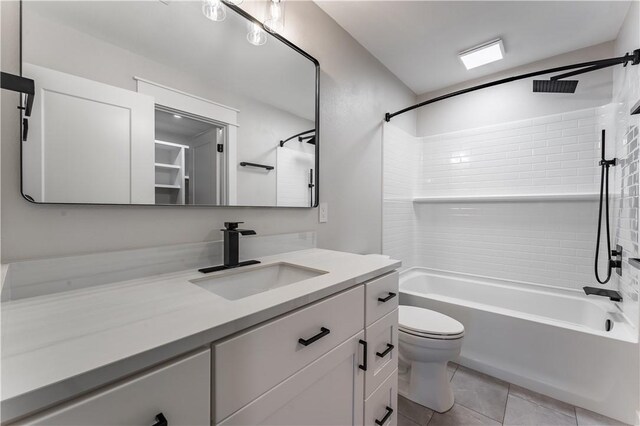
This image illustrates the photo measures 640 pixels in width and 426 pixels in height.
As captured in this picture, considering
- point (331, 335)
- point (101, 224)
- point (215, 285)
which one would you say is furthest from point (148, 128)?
point (331, 335)

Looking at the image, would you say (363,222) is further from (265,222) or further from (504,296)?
(504,296)

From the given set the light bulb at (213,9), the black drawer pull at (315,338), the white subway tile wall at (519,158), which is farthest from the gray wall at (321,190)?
the black drawer pull at (315,338)

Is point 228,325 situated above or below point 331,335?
above

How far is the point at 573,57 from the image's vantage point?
2168 mm

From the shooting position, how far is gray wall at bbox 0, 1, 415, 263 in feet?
2.47

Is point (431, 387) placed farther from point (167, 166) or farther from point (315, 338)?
point (167, 166)

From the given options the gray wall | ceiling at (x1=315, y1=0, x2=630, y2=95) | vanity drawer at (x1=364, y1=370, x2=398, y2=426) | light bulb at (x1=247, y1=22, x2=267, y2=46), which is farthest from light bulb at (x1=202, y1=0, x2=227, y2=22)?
vanity drawer at (x1=364, y1=370, x2=398, y2=426)

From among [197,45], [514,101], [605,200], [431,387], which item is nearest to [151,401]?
[197,45]

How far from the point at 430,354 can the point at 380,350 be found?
26.4 inches

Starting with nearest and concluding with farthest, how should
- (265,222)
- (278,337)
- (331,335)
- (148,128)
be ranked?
1. (278,337)
2. (331,335)
3. (148,128)
4. (265,222)

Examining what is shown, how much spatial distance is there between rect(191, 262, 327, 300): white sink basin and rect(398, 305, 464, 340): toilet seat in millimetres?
895

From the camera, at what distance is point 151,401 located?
469 mm

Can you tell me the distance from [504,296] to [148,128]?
290cm

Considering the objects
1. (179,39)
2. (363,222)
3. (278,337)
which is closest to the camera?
(278,337)
